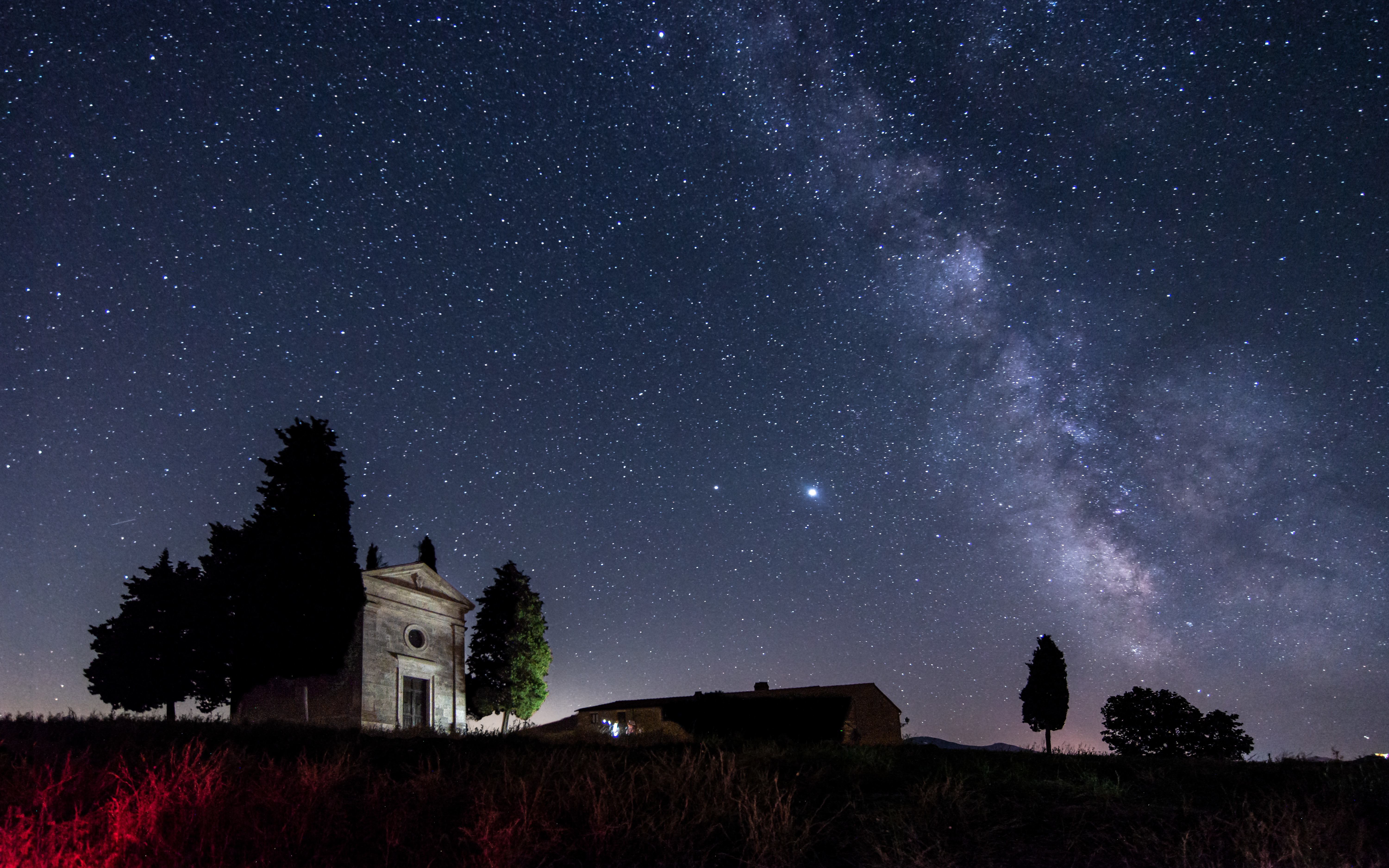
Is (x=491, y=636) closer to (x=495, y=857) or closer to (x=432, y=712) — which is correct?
(x=432, y=712)

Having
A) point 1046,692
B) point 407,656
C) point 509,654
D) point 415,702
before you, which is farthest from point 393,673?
point 1046,692

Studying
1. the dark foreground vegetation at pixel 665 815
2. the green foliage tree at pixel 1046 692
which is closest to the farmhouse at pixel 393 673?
the dark foreground vegetation at pixel 665 815

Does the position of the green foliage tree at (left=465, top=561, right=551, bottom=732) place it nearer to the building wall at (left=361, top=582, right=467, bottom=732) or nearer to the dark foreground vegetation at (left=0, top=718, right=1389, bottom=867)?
the building wall at (left=361, top=582, right=467, bottom=732)

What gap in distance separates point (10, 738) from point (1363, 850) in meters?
18.4

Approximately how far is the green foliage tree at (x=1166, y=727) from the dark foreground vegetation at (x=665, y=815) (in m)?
53.8

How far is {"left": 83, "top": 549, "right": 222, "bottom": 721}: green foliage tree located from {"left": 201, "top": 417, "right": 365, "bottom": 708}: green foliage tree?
990cm

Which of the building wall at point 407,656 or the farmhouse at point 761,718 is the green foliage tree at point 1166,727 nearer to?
the farmhouse at point 761,718

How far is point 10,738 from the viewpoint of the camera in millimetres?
13484

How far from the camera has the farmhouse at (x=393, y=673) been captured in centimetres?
2950

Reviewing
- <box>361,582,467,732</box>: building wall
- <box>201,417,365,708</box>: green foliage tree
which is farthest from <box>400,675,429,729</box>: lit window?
<box>201,417,365,708</box>: green foliage tree

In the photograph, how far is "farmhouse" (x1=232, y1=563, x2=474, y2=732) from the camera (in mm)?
29500

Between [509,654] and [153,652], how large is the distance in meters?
16.2

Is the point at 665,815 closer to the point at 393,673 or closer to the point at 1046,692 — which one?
the point at 393,673

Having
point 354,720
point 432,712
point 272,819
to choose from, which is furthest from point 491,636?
point 272,819
